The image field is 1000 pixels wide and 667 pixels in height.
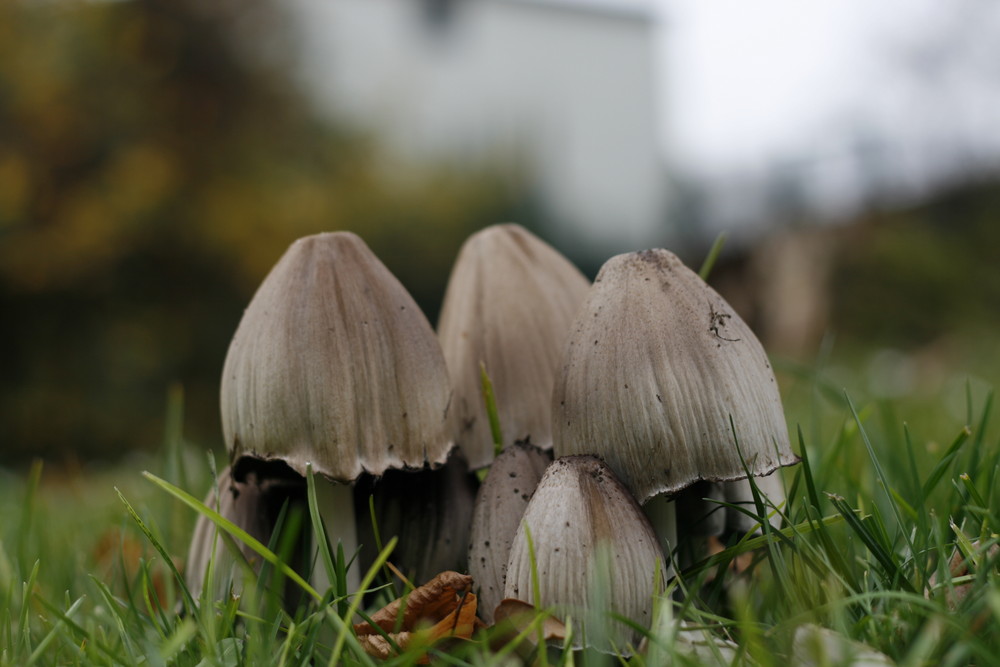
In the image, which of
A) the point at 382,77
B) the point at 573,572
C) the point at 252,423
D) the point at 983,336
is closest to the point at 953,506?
the point at 573,572

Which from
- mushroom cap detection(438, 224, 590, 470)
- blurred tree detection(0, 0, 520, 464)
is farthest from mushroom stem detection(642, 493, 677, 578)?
blurred tree detection(0, 0, 520, 464)

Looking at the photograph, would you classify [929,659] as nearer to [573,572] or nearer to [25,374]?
[573,572]

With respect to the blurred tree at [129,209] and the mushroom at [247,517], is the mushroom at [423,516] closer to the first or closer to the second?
the mushroom at [247,517]

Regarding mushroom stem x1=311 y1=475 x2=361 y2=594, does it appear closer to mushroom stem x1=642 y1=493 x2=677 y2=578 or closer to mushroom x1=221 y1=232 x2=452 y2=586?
mushroom x1=221 y1=232 x2=452 y2=586

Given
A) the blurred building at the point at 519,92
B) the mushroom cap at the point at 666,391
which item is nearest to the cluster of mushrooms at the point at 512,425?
the mushroom cap at the point at 666,391

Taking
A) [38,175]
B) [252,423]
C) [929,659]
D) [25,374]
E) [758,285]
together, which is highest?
[38,175]

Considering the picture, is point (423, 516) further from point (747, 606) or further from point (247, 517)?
point (747, 606)
